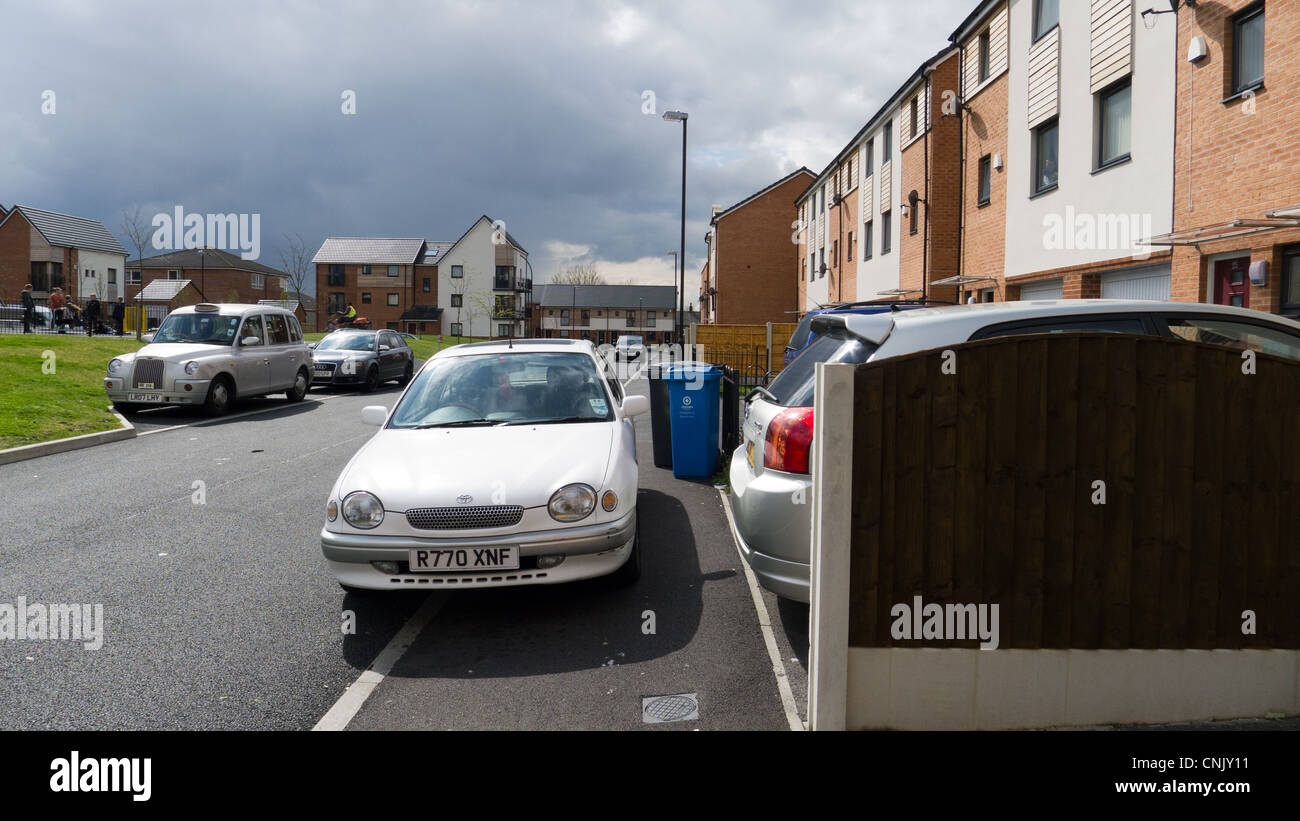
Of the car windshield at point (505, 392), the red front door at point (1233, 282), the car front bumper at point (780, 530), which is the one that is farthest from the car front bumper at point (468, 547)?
the red front door at point (1233, 282)

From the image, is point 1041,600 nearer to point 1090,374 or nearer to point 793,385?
point 1090,374

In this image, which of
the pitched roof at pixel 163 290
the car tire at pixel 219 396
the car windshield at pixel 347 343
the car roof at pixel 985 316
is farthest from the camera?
the pitched roof at pixel 163 290

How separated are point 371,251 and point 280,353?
72297 mm

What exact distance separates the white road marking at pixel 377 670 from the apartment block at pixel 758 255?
4340cm

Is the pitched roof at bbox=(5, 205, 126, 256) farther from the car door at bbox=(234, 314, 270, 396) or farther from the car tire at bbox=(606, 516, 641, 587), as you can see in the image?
the car tire at bbox=(606, 516, 641, 587)

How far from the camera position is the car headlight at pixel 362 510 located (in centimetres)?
443

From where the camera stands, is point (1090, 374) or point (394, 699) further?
point (394, 699)

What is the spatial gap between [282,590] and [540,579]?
1.81 meters

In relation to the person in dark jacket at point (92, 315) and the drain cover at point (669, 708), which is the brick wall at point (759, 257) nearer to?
the person in dark jacket at point (92, 315)

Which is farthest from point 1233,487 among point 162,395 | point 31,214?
point 31,214

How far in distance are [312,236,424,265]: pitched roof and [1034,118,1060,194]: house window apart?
2956 inches

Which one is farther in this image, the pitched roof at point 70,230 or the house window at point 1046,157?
the pitched roof at point 70,230

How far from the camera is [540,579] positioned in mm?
4418
